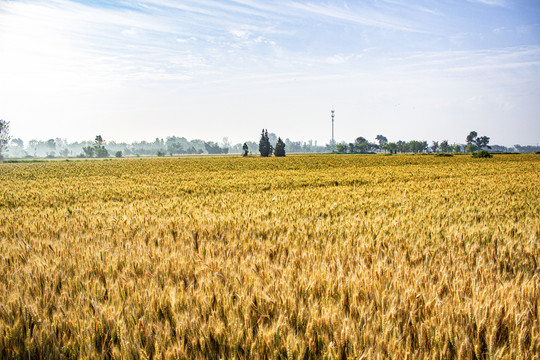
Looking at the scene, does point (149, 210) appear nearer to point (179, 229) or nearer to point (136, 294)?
point (179, 229)

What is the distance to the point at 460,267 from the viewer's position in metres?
3.28

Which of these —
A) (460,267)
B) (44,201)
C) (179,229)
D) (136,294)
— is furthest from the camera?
(44,201)

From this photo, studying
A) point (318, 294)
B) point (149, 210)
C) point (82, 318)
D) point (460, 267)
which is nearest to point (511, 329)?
point (460, 267)

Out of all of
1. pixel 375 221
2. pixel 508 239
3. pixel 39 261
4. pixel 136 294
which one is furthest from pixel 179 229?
pixel 508 239

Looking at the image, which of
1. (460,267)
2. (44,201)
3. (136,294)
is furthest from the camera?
(44,201)

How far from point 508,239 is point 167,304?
4982mm

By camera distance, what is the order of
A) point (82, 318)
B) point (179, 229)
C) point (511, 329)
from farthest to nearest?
point (179, 229) → point (82, 318) → point (511, 329)

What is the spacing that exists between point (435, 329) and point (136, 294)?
7.83ft

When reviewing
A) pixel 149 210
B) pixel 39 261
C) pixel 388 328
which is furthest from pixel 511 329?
pixel 149 210

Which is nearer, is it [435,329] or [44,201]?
[435,329]

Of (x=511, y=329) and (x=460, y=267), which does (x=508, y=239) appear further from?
(x=511, y=329)

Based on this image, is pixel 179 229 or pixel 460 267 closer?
pixel 460 267

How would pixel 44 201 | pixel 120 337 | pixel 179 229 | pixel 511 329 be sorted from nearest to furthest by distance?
pixel 120 337 → pixel 511 329 → pixel 179 229 → pixel 44 201

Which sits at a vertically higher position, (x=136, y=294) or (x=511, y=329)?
(x=136, y=294)
